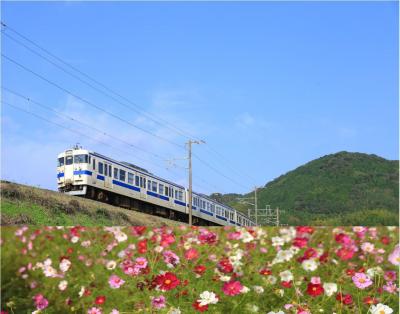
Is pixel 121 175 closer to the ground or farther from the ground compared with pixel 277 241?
farther from the ground

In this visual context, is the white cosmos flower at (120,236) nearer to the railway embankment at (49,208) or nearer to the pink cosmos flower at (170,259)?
the pink cosmos flower at (170,259)

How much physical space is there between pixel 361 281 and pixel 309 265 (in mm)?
412

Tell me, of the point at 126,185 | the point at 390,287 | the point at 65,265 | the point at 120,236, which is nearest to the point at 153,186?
the point at 126,185

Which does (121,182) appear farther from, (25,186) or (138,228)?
(138,228)

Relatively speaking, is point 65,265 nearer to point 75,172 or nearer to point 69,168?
point 75,172

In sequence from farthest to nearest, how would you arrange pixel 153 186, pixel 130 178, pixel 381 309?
1. pixel 153 186
2. pixel 130 178
3. pixel 381 309

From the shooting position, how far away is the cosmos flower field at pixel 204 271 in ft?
10.7

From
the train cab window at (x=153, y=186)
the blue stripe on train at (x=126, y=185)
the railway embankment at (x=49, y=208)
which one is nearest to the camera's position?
the railway embankment at (x=49, y=208)

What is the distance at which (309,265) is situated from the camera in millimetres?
3537

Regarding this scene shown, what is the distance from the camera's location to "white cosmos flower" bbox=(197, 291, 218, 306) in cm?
313

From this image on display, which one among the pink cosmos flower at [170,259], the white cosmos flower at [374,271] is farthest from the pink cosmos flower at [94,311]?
the white cosmos flower at [374,271]

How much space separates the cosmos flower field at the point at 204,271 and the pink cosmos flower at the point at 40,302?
1cm

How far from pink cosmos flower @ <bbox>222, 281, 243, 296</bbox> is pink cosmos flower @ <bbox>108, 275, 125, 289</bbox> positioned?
691mm

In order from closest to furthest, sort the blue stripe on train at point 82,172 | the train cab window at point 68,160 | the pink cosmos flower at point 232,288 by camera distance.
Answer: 1. the pink cosmos flower at point 232,288
2. the blue stripe on train at point 82,172
3. the train cab window at point 68,160
